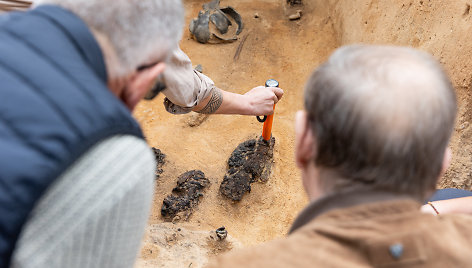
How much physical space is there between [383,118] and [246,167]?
216cm

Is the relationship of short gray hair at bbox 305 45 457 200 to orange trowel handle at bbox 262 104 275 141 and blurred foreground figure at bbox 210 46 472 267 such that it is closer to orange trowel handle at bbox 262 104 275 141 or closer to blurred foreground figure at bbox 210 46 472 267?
blurred foreground figure at bbox 210 46 472 267

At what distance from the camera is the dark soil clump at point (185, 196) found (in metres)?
2.65

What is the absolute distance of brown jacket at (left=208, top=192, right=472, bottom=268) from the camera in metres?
0.84

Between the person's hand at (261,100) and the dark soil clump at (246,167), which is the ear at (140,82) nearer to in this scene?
the person's hand at (261,100)

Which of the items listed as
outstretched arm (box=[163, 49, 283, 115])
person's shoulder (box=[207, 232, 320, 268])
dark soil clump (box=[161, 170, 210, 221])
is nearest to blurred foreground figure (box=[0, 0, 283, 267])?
person's shoulder (box=[207, 232, 320, 268])

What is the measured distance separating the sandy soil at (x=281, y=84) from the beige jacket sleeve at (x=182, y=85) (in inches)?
31.3

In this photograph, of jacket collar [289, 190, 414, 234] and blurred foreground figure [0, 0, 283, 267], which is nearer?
blurred foreground figure [0, 0, 283, 267]

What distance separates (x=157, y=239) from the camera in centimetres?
229

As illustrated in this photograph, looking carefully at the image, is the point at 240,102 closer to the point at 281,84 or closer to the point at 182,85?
the point at 182,85

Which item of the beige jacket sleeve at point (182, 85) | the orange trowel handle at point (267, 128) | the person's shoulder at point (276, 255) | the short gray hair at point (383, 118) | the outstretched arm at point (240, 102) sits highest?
the short gray hair at point (383, 118)

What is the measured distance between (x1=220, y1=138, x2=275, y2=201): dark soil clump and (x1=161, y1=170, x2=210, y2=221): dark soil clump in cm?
17

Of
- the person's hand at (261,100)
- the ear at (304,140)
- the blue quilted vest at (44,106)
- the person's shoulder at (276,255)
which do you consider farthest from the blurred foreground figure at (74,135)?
the person's hand at (261,100)

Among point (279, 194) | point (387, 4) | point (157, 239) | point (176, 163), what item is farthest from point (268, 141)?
point (387, 4)

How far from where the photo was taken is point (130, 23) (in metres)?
0.96
